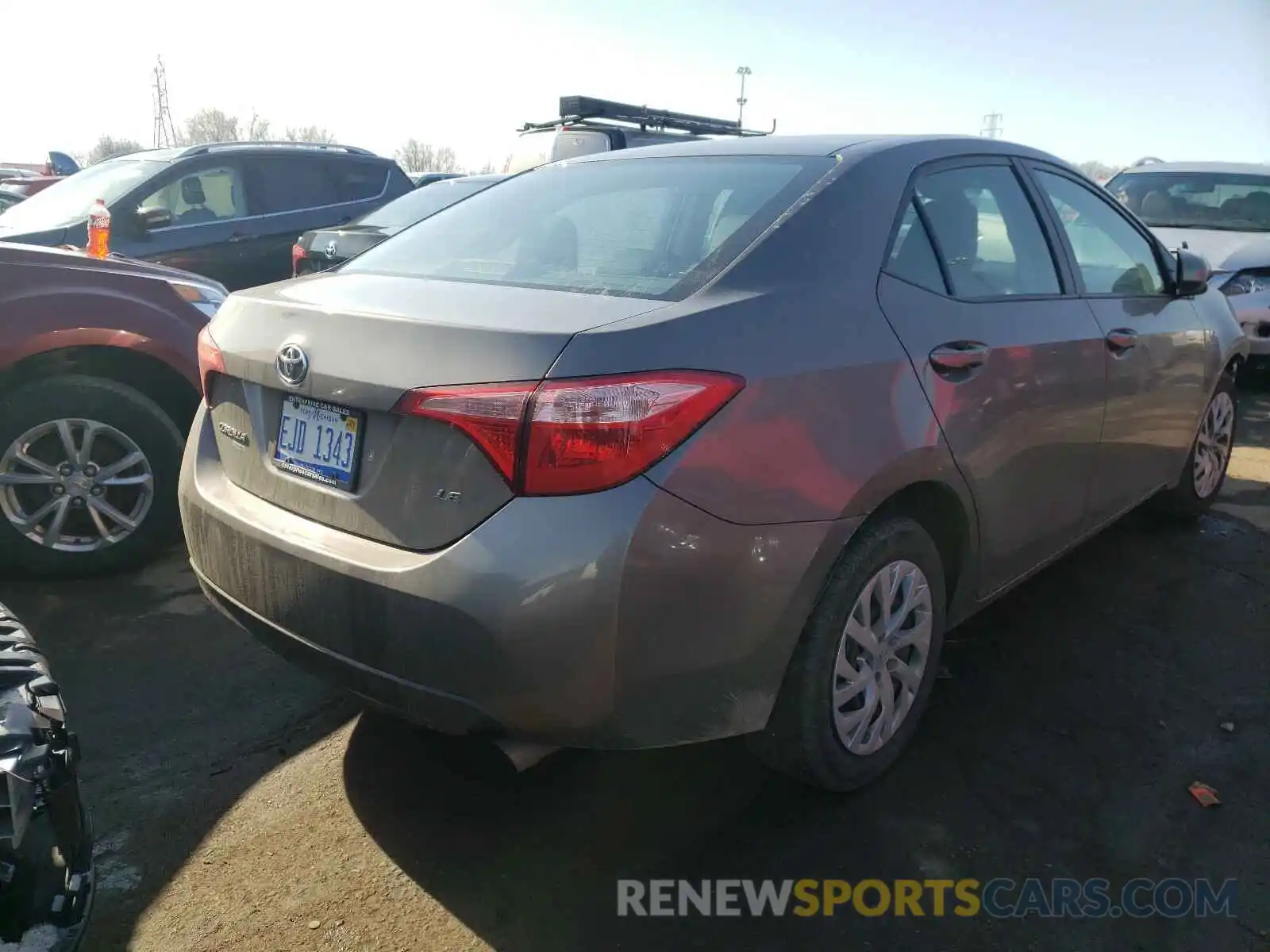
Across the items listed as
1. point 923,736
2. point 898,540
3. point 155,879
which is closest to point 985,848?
point 923,736

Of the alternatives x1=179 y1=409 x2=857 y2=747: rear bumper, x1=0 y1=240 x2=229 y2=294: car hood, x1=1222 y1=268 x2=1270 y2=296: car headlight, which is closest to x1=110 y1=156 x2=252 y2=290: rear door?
x1=0 y1=240 x2=229 y2=294: car hood

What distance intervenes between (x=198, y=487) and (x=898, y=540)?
180 centimetres

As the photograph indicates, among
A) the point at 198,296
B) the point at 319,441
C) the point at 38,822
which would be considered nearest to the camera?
the point at 38,822

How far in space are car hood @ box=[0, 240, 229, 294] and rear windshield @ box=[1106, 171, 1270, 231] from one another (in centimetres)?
792

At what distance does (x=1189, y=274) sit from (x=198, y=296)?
4.04m

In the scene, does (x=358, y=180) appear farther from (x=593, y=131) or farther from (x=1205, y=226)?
(x=1205, y=226)

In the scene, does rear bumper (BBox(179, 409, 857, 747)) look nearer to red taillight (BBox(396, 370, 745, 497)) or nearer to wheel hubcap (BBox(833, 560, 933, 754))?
red taillight (BBox(396, 370, 745, 497))

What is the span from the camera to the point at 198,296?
4.15 m

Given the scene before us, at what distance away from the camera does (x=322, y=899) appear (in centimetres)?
218

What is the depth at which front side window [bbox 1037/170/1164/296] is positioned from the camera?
338cm

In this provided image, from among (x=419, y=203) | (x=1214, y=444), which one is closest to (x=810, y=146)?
(x=1214, y=444)

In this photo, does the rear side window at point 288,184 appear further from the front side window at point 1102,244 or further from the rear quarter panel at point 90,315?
the front side window at point 1102,244

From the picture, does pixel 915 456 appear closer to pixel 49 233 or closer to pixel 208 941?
pixel 208 941

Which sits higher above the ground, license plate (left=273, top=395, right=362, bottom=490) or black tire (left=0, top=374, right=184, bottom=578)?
license plate (left=273, top=395, right=362, bottom=490)
